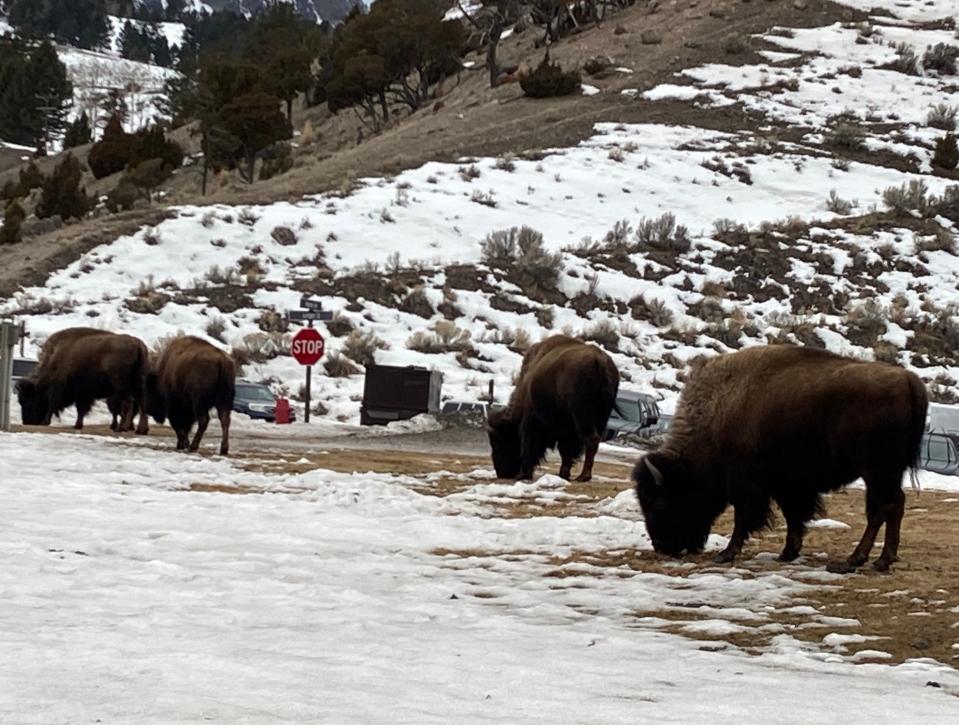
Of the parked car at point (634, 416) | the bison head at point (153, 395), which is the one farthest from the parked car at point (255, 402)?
the bison head at point (153, 395)

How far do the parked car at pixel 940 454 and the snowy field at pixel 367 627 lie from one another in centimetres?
1592

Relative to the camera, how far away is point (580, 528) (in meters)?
11.4

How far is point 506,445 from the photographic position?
54.2ft

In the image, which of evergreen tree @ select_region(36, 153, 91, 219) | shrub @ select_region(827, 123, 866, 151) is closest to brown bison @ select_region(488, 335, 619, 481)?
shrub @ select_region(827, 123, 866, 151)

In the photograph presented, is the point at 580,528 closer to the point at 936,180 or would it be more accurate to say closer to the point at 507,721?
the point at 507,721

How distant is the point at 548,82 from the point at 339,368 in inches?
1172

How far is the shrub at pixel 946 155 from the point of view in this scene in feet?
175

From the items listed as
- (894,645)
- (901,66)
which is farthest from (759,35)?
(894,645)

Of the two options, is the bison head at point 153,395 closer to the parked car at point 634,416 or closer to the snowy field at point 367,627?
the snowy field at point 367,627

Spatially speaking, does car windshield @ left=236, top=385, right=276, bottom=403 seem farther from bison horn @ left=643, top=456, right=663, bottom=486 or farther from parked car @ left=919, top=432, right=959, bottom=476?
bison horn @ left=643, top=456, right=663, bottom=486

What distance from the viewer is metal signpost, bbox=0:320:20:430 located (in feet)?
64.1

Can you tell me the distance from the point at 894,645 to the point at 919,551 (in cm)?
354

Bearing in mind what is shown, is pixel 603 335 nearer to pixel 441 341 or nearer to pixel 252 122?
pixel 441 341

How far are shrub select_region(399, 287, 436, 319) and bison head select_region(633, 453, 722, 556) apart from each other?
1111 inches
